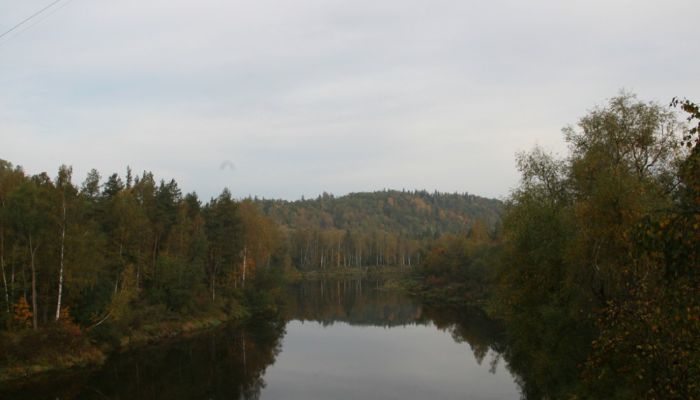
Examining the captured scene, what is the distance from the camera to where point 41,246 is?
3622 cm

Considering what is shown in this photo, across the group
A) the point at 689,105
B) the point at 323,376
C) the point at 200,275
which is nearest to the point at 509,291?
the point at 323,376

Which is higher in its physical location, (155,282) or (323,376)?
(155,282)

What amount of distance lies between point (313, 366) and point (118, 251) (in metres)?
20.3

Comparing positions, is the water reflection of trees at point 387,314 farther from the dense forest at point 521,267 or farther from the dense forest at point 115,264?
the dense forest at point 115,264

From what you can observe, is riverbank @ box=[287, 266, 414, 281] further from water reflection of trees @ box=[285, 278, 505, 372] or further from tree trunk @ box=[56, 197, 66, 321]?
tree trunk @ box=[56, 197, 66, 321]

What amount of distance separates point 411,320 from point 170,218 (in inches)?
1184

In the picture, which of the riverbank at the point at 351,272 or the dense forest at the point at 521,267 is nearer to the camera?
the dense forest at the point at 521,267

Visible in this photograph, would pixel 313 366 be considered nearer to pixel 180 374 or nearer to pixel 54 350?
pixel 180 374

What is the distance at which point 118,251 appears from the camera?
1796 inches

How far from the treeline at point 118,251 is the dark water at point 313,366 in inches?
199

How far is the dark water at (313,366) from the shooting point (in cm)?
3083

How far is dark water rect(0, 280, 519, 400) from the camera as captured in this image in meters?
30.8

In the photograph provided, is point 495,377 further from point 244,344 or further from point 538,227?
point 244,344

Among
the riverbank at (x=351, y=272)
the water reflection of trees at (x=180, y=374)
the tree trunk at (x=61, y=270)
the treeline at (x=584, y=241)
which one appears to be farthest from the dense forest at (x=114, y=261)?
the riverbank at (x=351, y=272)
